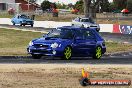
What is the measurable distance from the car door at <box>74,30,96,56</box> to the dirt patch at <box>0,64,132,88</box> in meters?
3.44

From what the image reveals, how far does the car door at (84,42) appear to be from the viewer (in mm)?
20188

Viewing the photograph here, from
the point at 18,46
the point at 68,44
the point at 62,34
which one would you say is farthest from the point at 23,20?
the point at 68,44

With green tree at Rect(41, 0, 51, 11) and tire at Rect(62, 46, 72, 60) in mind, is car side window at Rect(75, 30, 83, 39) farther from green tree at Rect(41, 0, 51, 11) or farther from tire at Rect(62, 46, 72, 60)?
green tree at Rect(41, 0, 51, 11)

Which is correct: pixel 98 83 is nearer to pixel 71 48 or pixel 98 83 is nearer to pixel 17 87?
pixel 17 87

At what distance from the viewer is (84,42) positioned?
20.6m

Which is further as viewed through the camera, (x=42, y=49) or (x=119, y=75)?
(x=42, y=49)

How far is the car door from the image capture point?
66.2 feet

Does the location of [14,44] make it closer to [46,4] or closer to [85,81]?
[85,81]

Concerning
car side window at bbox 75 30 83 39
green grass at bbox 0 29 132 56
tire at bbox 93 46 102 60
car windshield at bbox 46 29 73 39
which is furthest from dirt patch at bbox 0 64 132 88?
green grass at bbox 0 29 132 56

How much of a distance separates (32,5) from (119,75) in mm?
130130

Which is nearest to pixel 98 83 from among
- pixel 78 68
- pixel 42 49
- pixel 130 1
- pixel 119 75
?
pixel 119 75

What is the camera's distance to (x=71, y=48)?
19719 mm

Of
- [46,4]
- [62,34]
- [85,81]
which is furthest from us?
[46,4]

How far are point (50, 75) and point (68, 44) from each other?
19.1 ft
